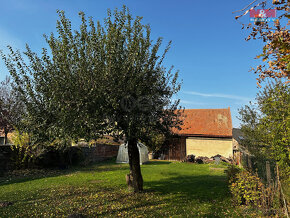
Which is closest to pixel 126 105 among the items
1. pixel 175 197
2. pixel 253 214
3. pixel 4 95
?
pixel 175 197

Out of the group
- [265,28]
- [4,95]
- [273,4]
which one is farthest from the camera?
[4,95]

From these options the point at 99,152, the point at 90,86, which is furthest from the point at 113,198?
the point at 99,152

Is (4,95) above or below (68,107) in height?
above

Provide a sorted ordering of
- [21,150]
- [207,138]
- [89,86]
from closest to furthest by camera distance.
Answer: [89,86]
[21,150]
[207,138]

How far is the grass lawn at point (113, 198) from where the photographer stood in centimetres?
823

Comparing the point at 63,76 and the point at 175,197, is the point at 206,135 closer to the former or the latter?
the point at 175,197

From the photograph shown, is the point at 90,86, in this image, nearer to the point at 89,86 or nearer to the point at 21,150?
the point at 89,86

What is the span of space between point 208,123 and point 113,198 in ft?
74.6

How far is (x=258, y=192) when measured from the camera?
7.93 m

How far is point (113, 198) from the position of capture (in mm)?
10016

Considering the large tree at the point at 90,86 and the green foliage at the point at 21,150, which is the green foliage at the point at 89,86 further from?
the green foliage at the point at 21,150

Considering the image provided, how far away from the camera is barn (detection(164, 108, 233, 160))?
2689cm

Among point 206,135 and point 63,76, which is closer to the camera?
point 63,76

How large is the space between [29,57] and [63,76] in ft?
5.60
